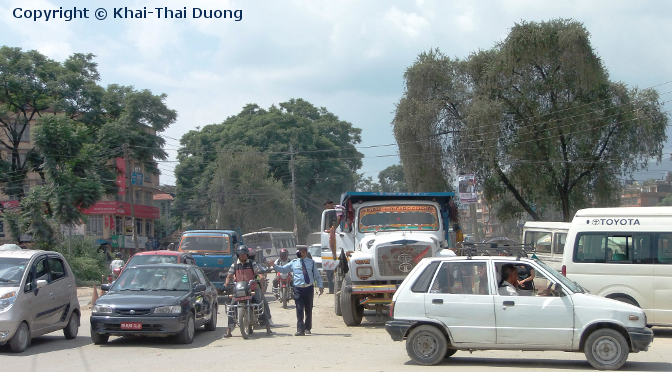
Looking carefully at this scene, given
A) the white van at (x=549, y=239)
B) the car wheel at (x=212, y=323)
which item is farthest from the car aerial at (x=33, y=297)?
the white van at (x=549, y=239)

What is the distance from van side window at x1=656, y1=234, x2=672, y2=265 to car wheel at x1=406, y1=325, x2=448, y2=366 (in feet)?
18.7

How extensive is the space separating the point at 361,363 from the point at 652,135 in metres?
24.4

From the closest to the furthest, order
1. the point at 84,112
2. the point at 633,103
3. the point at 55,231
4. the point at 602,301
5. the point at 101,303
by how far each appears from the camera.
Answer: the point at 602,301
the point at 101,303
the point at 633,103
the point at 55,231
the point at 84,112

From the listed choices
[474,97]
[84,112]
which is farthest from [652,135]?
[84,112]

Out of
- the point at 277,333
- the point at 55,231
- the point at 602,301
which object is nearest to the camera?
the point at 602,301

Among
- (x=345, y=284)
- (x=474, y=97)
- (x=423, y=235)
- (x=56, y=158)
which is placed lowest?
(x=345, y=284)

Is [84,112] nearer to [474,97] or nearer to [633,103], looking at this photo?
[474,97]

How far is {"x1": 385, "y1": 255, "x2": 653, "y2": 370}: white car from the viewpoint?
28.8 feet

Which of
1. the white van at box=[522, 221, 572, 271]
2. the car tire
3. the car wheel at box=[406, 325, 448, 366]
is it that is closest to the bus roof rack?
the car wheel at box=[406, 325, 448, 366]

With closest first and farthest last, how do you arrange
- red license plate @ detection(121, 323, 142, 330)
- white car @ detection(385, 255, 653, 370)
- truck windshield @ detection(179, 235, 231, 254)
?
white car @ detection(385, 255, 653, 370) < red license plate @ detection(121, 323, 142, 330) < truck windshield @ detection(179, 235, 231, 254)

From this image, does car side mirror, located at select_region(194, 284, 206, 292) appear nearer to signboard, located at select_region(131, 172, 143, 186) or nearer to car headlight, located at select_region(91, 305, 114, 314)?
car headlight, located at select_region(91, 305, 114, 314)

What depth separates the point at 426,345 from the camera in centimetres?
925

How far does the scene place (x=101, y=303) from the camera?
11.6 m

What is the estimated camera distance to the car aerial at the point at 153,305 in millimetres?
11305
